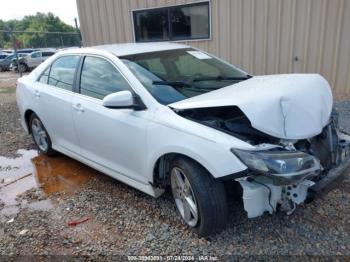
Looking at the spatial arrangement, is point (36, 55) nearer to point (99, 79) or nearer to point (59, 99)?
point (59, 99)

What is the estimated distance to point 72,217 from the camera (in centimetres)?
320

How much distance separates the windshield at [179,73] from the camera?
3004 mm

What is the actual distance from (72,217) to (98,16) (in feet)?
24.7

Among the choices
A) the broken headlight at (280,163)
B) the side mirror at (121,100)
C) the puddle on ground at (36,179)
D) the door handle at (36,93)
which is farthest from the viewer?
the door handle at (36,93)

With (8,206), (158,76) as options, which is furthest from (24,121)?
(158,76)

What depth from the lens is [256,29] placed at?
7055 millimetres

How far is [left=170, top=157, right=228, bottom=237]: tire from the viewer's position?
2471 mm

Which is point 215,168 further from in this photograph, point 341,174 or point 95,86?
point 95,86

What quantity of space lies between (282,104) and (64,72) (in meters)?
2.79

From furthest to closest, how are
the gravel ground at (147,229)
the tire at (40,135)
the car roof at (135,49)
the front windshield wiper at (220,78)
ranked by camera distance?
the tire at (40,135) → the car roof at (135,49) → the front windshield wiper at (220,78) → the gravel ground at (147,229)

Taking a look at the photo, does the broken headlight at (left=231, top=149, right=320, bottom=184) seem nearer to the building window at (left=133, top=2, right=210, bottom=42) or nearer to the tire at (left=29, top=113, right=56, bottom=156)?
the tire at (left=29, top=113, right=56, bottom=156)

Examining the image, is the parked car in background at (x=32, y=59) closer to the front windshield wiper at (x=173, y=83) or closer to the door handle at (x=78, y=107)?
the door handle at (x=78, y=107)

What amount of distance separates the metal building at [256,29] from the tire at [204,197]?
5.15m

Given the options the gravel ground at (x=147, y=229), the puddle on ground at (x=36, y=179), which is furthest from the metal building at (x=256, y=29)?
the puddle on ground at (x=36, y=179)
